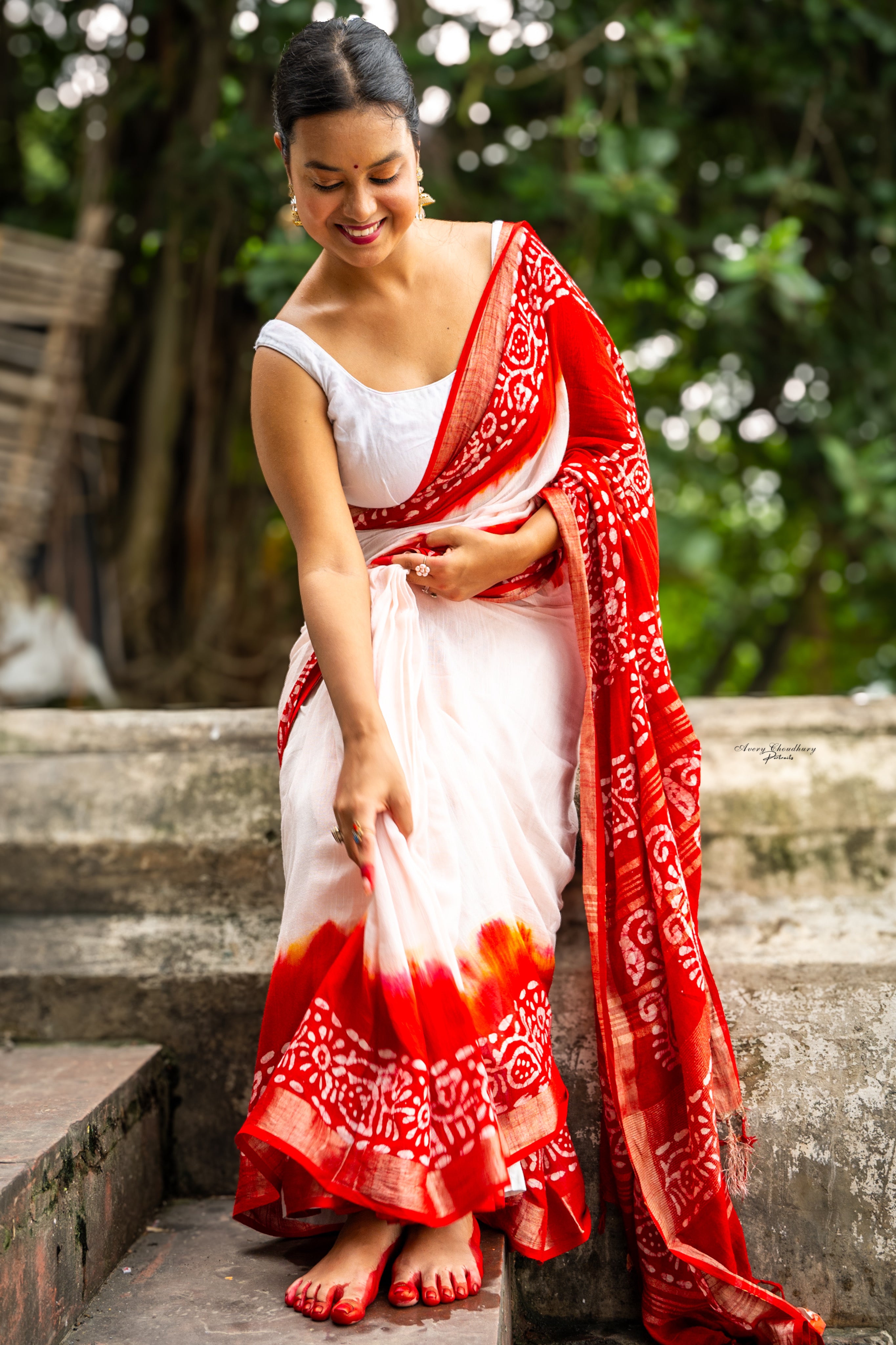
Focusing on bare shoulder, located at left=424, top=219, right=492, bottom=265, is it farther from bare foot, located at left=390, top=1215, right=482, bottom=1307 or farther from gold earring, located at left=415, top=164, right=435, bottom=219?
bare foot, located at left=390, top=1215, right=482, bottom=1307

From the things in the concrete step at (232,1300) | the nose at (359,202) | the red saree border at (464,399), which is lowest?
the concrete step at (232,1300)

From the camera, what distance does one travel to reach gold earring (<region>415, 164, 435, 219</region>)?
165 cm

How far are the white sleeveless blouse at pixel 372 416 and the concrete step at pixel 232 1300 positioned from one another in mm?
1128

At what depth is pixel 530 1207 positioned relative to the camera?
1.59m

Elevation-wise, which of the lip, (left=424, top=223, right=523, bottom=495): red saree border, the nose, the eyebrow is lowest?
(left=424, top=223, right=523, bottom=495): red saree border

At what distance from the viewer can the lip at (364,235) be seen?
5.20 feet

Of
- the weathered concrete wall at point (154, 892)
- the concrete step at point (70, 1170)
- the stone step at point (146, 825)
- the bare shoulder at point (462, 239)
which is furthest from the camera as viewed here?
the stone step at point (146, 825)

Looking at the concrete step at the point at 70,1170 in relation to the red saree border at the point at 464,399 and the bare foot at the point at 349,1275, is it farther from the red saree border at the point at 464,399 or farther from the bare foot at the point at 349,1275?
the red saree border at the point at 464,399

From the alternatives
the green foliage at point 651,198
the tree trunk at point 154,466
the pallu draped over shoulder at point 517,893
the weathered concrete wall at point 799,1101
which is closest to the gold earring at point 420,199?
the pallu draped over shoulder at point 517,893

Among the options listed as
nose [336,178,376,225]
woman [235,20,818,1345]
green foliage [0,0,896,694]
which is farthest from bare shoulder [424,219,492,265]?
green foliage [0,0,896,694]

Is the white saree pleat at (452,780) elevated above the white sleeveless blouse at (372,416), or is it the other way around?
the white sleeveless blouse at (372,416)

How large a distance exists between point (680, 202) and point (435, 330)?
3.45 metres

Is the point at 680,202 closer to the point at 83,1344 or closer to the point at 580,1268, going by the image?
the point at 580,1268

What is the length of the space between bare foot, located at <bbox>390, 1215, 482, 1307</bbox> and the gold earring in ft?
4.68
